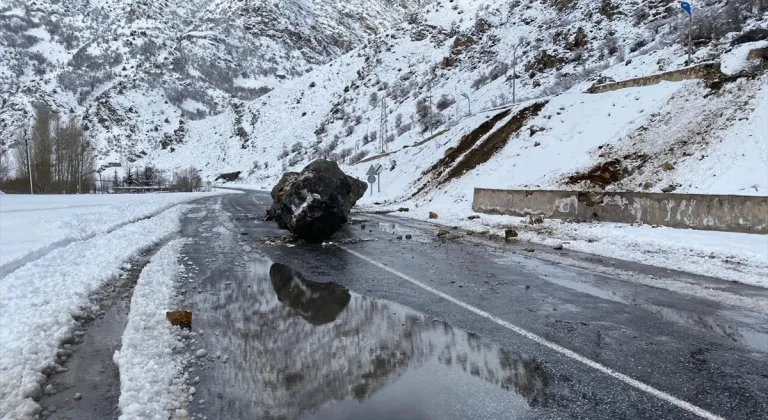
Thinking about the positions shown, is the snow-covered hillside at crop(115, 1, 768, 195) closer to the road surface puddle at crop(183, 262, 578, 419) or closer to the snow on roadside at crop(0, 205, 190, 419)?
the road surface puddle at crop(183, 262, 578, 419)

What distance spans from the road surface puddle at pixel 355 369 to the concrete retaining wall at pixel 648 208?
10.4m

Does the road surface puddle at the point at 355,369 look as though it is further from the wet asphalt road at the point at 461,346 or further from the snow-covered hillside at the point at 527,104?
the snow-covered hillside at the point at 527,104

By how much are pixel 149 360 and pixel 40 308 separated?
8.30 feet

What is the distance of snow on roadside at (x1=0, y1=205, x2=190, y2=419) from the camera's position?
12.9 feet

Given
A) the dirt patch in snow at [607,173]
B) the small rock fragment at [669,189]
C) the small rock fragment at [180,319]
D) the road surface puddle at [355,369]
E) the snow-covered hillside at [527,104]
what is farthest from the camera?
the dirt patch in snow at [607,173]

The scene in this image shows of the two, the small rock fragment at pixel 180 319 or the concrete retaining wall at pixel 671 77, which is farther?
the concrete retaining wall at pixel 671 77

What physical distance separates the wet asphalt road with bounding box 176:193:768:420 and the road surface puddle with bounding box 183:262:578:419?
1 centimetres

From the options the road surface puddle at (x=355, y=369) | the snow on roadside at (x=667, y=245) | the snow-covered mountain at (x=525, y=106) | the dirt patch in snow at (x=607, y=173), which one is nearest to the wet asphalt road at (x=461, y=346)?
the road surface puddle at (x=355, y=369)

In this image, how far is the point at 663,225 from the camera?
46.4 feet

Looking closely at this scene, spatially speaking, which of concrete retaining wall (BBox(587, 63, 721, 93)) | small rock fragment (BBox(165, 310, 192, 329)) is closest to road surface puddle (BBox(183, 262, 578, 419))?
small rock fragment (BBox(165, 310, 192, 329))

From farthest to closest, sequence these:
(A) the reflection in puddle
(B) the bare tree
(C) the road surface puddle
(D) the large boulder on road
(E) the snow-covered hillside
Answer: (B) the bare tree
(E) the snow-covered hillside
(A) the reflection in puddle
(D) the large boulder on road
(C) the road surface puddle

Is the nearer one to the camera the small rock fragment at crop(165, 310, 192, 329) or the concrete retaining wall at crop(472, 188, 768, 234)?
the small rock fragment at crop(165, 310, 192, 329)

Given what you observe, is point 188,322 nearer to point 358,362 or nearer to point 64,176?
point 358,362

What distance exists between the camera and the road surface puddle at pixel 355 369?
3.63 m
